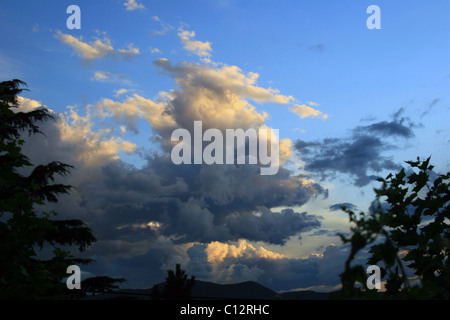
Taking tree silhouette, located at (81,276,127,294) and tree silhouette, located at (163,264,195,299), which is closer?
tree silhouette, located at (81,276,127,294)

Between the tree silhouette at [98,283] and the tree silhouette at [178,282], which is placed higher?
the tree silhouette at [98,283]

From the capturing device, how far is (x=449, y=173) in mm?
9469

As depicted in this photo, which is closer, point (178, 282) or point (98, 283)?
point (98, 283)

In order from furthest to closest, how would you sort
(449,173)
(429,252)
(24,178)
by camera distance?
(24,178) < (449,173) < (429,252)

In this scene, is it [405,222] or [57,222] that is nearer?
[405,222]

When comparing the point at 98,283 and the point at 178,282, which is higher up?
the point at 98,283

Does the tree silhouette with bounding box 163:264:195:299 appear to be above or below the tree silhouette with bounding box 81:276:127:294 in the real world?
below

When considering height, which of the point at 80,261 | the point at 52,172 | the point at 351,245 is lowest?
the point at 80,261

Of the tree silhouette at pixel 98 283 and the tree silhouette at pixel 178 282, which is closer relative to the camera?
the tree silhouette at pixel 98 283

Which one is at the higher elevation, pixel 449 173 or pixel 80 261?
pixel 449 173
